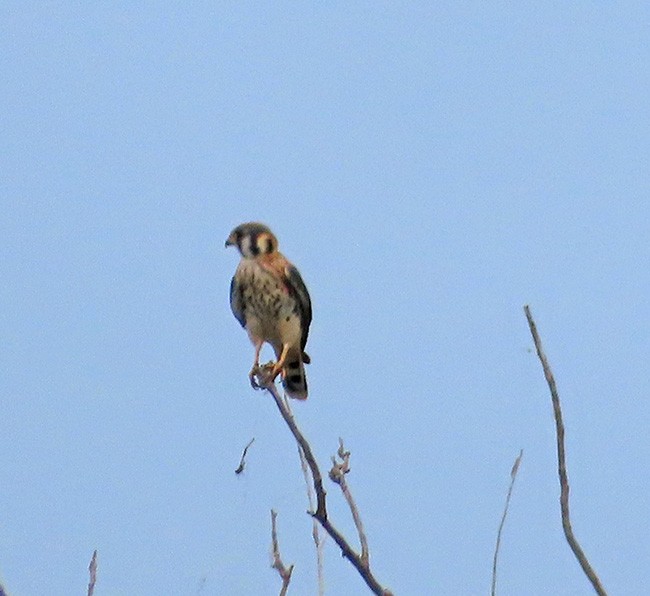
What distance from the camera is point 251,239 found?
4.41 metres

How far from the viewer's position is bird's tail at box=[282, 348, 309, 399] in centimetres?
464

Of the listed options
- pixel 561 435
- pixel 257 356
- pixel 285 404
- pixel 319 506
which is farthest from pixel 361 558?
pixel 257 356

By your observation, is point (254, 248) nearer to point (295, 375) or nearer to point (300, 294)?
point (300, 294)

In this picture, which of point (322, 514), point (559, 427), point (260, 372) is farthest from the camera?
point (260, 372)

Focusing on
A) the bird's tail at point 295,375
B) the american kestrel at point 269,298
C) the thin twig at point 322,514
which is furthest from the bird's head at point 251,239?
the thin twig at point 322,514

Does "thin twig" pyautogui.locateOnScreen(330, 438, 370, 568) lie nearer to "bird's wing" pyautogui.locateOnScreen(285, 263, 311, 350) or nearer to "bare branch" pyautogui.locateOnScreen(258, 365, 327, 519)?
"bare branch" pyautogui.locateOnScreen(258, 365, 327, 519)

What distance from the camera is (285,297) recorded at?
451cm

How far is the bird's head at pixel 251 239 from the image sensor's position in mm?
4406

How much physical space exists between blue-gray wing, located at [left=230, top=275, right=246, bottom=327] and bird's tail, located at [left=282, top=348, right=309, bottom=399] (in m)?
0.22

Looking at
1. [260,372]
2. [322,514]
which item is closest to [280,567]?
[322,514]

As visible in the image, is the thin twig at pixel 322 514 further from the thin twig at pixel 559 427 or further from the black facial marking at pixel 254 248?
the black facial marking at pixel 254 248

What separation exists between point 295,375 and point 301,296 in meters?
0.30

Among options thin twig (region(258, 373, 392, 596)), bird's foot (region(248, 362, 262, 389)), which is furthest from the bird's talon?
thin twig (region(258, 373, 392, 596))

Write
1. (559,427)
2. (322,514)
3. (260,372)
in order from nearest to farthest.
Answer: (559,427) < (322,514) < (260,372)
